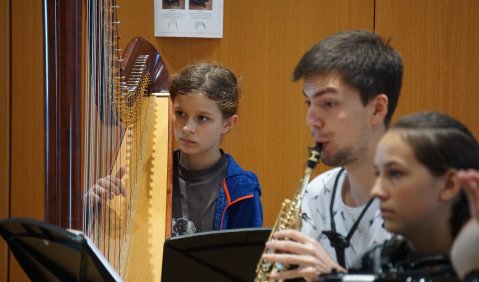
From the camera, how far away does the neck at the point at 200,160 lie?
217 cm

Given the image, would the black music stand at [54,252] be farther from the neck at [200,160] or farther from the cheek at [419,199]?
the neck at [200,160]

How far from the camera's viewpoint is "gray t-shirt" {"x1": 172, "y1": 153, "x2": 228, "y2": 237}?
212 centimetres

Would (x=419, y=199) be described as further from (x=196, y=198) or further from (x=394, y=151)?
(x=196, y=198)

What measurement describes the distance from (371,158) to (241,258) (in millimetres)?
377

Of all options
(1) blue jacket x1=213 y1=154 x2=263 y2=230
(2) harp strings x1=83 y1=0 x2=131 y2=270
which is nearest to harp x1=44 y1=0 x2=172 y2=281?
(2) harp strings x1=83 y1=0 x2=131 y2=270

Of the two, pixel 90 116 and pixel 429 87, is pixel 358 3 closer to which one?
pixel 429 87

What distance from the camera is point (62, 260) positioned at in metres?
1.41

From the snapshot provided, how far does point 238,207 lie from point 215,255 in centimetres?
58

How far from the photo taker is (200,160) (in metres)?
2.17

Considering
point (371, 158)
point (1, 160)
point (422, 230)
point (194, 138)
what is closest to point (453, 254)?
point (422, 230)

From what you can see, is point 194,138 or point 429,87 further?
point 429,87

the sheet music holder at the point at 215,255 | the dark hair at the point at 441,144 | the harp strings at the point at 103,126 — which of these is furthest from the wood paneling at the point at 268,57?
the dark hair at the point at 441,144

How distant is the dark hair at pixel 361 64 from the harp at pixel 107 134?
0.44 m

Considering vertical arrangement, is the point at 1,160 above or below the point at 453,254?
below
